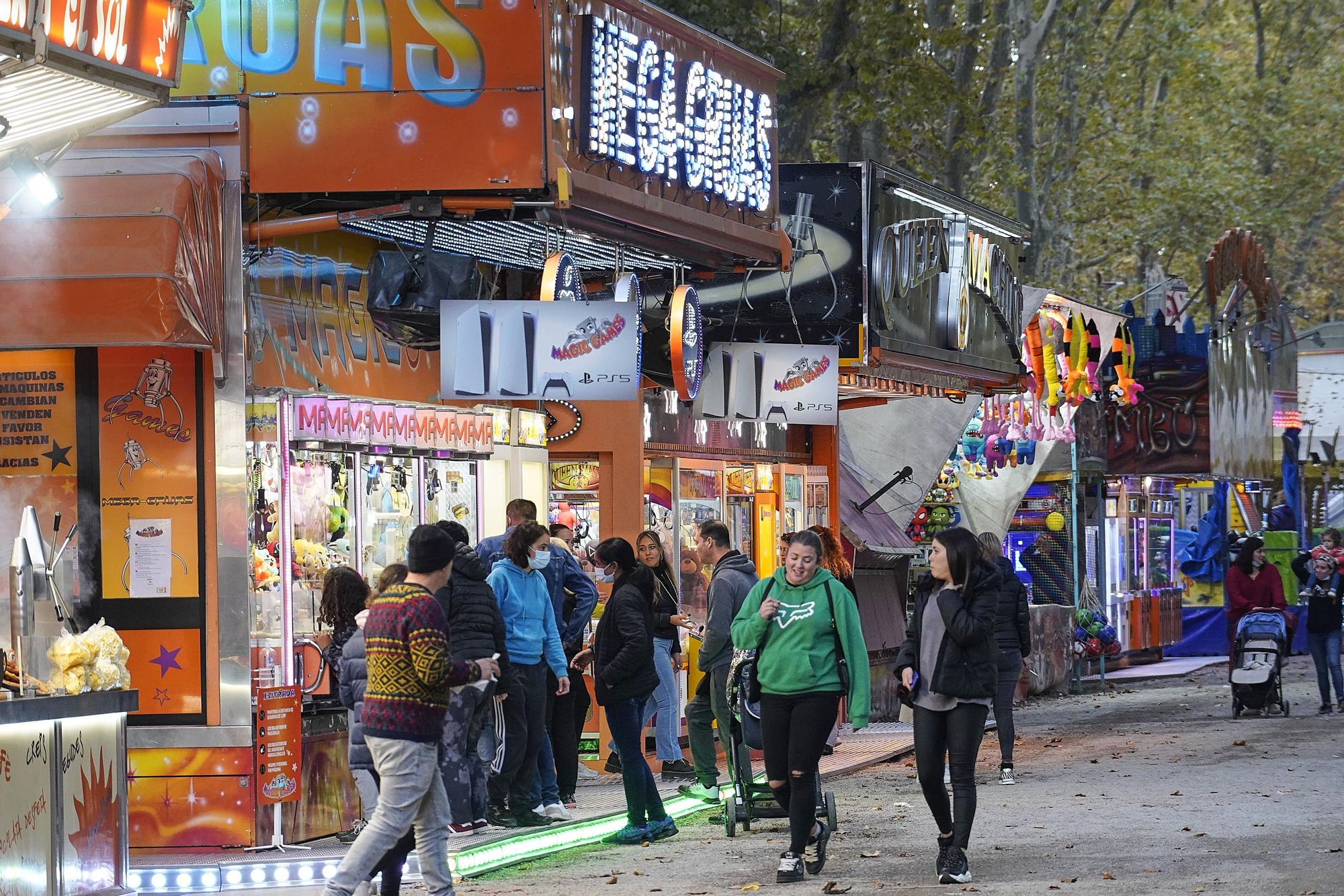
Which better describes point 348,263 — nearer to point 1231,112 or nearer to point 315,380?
point 315,380

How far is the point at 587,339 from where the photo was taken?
12.3m

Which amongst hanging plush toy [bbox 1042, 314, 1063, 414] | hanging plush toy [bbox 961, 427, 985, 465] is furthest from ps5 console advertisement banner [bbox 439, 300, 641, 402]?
hanging plush toy [bbox 961, 427, 985, 465]

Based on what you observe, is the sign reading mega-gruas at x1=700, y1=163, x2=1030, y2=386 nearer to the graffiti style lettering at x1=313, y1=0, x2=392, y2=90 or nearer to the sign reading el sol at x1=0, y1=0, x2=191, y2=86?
the graffiti style lettering at x1=313, y1=0, x2=392, y2=90

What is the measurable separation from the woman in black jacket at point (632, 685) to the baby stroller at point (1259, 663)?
9.97m

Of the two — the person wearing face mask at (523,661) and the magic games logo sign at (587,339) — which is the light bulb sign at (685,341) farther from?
the person wearing face mask at (523,661)

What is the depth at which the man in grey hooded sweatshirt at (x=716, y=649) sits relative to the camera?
1193cm

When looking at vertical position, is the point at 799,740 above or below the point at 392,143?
below

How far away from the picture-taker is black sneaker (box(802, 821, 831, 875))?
10.2 m

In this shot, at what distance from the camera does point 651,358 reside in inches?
627

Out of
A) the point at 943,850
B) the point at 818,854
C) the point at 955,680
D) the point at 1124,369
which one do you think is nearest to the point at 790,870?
the point at 818,854

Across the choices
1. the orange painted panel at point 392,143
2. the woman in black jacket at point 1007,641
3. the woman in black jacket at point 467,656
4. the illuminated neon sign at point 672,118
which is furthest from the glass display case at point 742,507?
the woman in black jacket at point 467,656

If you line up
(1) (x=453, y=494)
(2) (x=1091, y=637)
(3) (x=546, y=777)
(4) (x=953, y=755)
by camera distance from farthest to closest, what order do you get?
(2) (x=1091, y=637) < (1) (x=453, y=494) < (3) (x=546, y=777) < (4) (x=953, y=755)

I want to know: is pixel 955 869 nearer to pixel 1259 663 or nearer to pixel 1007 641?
pixel 1007 641

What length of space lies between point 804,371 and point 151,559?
6603 mm
